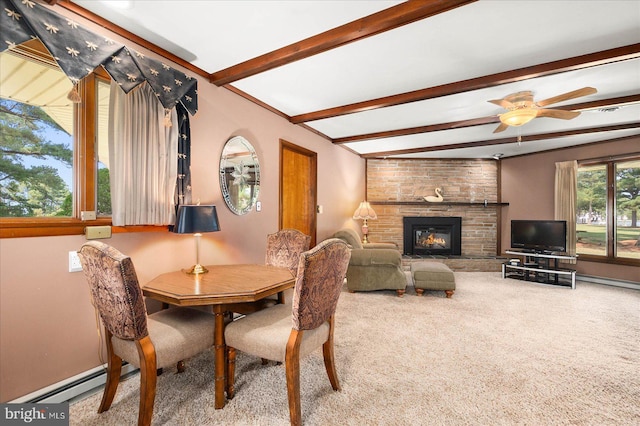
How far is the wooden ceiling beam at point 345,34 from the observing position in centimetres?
177

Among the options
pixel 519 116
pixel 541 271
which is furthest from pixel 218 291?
pixel 541 271

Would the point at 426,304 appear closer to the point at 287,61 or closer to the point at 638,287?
the point at 287,61

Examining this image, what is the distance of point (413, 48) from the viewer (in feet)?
7.64

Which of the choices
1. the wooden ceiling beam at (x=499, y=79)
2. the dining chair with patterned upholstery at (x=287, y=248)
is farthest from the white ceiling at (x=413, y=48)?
the dining chair with patterned upholstery at (x=287, y=248)

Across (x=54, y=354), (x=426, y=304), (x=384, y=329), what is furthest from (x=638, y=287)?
(x=54, y=354)

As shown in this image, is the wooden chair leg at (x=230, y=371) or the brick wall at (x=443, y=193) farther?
the brick wall at (x=443, y=193)

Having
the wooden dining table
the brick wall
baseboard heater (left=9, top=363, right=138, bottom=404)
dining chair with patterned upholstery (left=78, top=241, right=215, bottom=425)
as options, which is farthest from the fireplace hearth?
baseboard heater (left=9, top=363, right=138, bottom=404)

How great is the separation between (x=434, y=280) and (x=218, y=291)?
327 centimetres

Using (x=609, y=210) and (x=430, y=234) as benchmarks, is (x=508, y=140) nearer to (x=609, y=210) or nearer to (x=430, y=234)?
(x=609, y=210)

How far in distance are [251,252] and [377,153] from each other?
393 centimetres

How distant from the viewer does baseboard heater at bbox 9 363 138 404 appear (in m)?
1.68

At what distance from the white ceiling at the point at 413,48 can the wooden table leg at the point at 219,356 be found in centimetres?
194

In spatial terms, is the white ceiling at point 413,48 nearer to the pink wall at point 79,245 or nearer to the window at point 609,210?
the pink wall at point 79,245

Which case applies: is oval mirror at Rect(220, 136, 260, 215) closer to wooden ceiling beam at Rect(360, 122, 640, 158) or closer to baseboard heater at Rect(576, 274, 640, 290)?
wooden ceiling beam at Rect(360, 122, 640, 158)
